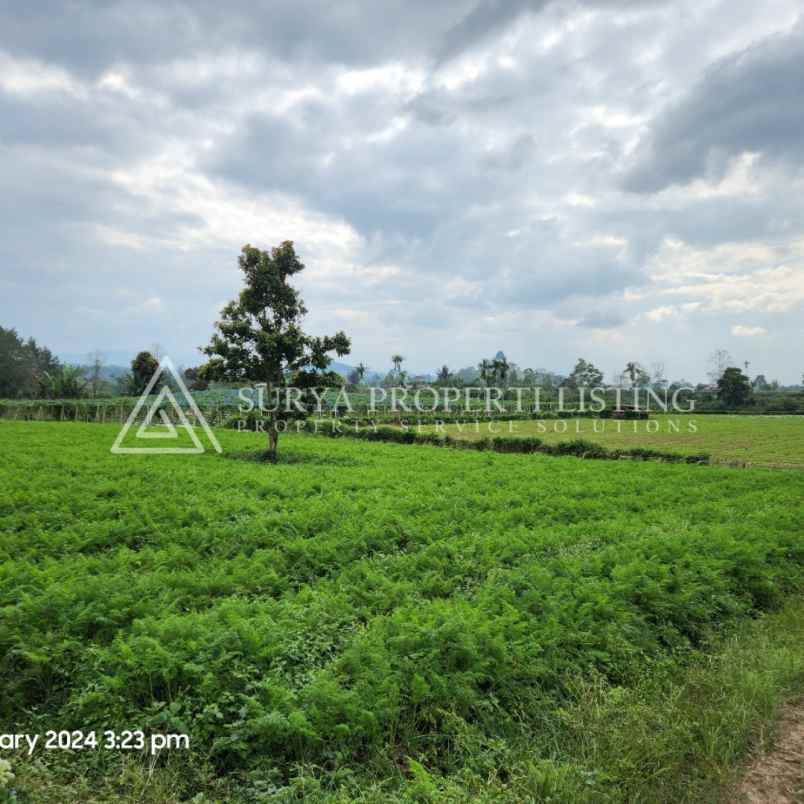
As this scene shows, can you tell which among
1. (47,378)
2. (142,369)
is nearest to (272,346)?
(142,369)

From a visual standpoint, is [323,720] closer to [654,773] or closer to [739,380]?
[654,773]

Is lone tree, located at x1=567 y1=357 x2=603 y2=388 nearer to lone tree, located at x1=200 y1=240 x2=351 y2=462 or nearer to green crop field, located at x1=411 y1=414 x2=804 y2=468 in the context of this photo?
green crop field, located at x1=411 y1=414 x2=804 y2=468

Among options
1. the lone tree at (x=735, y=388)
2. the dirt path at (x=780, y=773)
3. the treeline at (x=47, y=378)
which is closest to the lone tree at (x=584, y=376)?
the lone tree at (x=735, y=388)

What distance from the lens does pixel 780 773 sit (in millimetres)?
3865

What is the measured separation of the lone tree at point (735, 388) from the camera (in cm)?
7381

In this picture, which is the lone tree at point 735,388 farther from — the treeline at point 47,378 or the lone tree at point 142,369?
the lone tree at point 142,369

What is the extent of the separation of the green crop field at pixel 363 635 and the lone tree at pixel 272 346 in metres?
10.3

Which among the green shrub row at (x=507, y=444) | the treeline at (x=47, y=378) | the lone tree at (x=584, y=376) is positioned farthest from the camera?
the lone tree at (x=584, y=376)

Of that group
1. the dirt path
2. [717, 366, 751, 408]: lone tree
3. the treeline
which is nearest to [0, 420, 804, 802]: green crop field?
the dirt path

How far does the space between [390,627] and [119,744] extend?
2.37 meters

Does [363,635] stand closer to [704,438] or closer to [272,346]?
[272,346]

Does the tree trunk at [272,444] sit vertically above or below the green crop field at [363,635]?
above

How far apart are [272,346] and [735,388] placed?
248 feet

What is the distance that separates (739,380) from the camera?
73.9 meters
